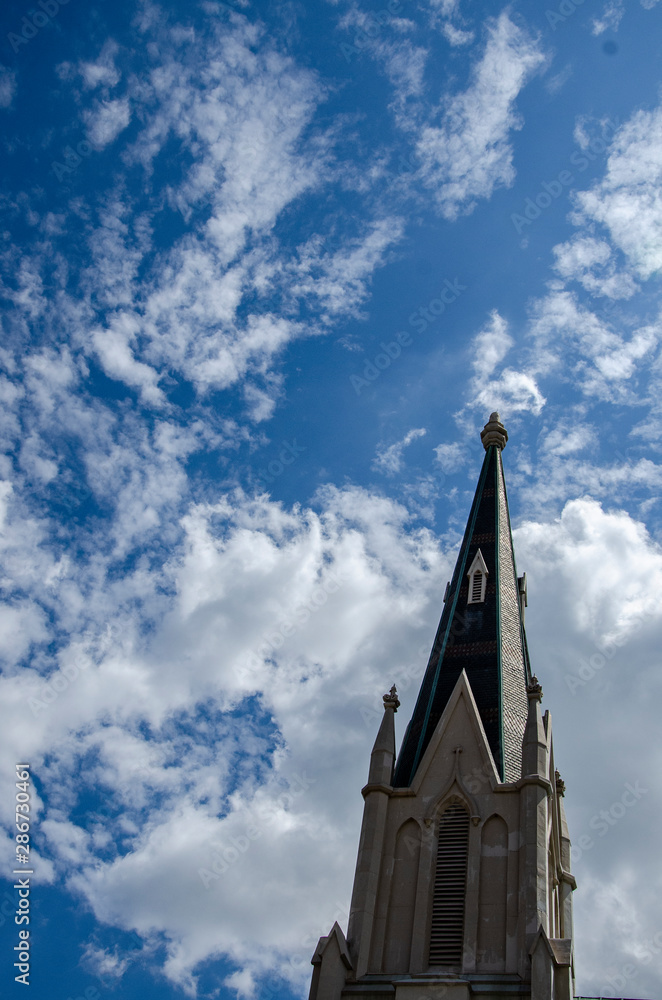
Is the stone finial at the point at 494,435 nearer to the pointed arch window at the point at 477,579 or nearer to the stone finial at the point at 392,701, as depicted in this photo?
the pointed arch window at the point at 477,579

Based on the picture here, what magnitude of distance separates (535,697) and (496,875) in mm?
5525

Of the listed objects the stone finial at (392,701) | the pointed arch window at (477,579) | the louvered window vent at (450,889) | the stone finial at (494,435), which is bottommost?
the louvered window vent at (450,889)

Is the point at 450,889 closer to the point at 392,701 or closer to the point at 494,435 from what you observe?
the point at 392,701

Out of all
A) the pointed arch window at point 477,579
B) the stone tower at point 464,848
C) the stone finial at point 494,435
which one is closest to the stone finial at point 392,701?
the stone tower at point 464,848

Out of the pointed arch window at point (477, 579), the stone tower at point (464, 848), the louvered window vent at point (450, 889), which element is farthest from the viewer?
the pointed arch window at point (477, 579)

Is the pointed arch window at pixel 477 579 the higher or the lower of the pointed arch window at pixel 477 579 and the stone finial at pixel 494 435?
the lower

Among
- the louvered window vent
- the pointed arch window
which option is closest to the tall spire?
the pointed arch window

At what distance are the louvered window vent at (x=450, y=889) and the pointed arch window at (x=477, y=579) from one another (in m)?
9.06

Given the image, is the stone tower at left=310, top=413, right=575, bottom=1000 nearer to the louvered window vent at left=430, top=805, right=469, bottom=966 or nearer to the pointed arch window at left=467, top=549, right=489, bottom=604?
the louvered window vent at left=430, top=805, right=469, bottom=966

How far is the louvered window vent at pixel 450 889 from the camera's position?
2316 centimetres

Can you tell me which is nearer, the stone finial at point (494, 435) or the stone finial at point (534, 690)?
the stone finial at point (534, 690)

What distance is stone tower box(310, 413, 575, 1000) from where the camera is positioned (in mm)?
22422

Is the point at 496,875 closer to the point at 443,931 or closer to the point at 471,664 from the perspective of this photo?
the point at 443,931

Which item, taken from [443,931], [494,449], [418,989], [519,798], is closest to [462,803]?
[519,798]
